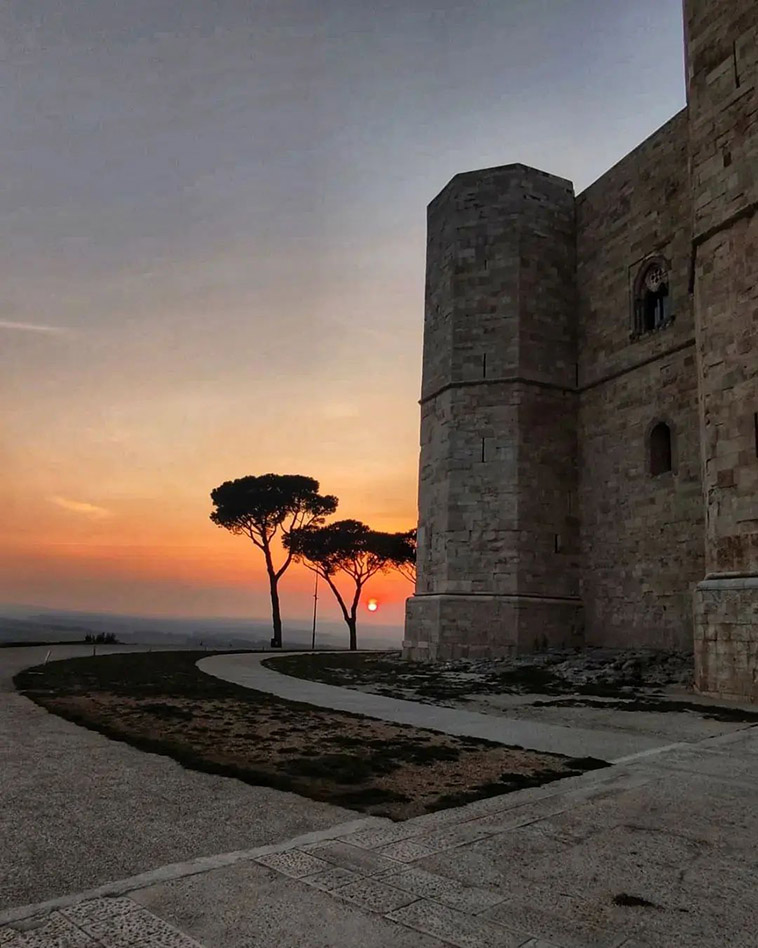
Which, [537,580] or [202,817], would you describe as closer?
[202,817]

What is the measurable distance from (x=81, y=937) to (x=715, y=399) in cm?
1168

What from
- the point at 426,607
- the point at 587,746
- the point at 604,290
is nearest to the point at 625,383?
the point at 604,290

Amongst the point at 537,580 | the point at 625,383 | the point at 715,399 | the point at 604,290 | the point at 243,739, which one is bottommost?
the point at 243,739

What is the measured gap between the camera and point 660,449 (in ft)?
55.5

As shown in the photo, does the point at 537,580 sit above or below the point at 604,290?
below

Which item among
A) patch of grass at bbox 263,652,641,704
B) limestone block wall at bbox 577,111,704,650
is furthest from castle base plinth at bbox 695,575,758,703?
limestone block wall at bbox 577,111,704,650

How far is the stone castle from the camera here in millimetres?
16125

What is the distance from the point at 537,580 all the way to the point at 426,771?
13.3 meters

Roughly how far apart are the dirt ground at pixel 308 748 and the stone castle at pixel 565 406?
9445 mm

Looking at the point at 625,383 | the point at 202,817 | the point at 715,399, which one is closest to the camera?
the point at 202,817

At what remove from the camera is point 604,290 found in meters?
19.1

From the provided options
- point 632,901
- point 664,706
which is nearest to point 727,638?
point 664,706

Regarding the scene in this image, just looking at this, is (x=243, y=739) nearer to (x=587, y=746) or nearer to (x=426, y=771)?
(x=426, y=771)

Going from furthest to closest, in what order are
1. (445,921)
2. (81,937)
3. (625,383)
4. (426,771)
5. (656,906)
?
(625,383) < (426,771) < (656,906) < (445,921) < (81,937)
